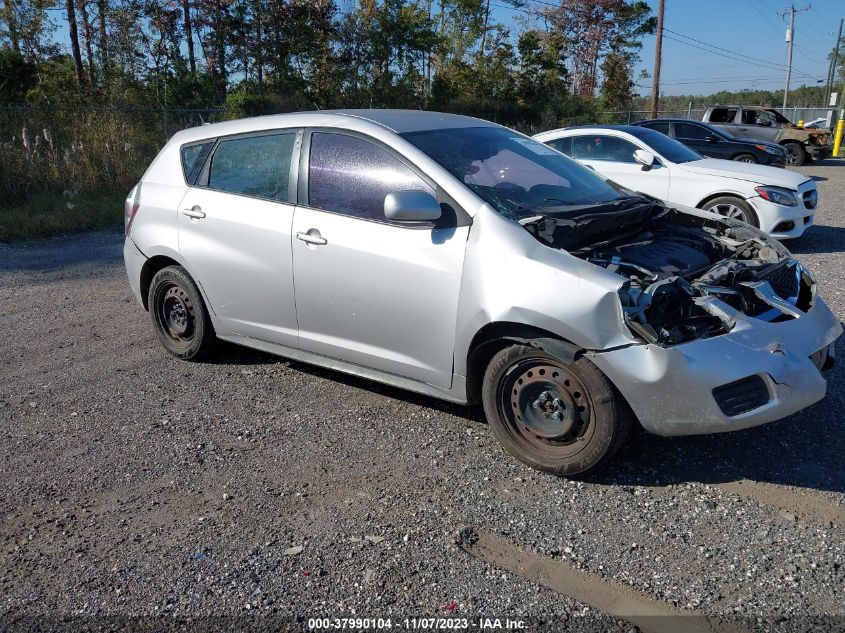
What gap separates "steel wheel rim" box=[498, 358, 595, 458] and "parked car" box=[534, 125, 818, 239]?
17.9 feet

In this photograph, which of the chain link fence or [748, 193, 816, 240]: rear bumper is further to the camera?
the chain link fence

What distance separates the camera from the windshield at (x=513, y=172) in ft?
13.1

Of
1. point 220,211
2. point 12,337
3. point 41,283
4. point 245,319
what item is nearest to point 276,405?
point 245,319

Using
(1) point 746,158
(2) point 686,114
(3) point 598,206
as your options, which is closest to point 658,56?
(2) point 686,114

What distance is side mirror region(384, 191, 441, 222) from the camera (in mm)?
3664

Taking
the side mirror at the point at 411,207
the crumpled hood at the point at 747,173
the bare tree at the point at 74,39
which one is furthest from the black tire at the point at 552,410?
the bare tree at the point at 74,39

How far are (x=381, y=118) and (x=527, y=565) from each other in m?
2.83

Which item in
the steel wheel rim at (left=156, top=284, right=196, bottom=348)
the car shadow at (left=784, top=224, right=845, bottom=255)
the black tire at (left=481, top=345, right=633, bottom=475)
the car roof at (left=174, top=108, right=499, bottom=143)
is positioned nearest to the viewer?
the black tire at (left=481, top=345, right=633, bottom=475)

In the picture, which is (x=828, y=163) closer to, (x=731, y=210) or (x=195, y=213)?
(x=731, y=210)

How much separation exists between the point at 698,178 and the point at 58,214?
957 cm

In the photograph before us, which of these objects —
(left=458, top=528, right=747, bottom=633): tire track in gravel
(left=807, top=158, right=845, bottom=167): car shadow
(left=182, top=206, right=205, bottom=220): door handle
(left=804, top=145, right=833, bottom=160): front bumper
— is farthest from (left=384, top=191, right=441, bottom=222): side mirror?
(left=807, top=158, right=845, bottom=167): car shadow

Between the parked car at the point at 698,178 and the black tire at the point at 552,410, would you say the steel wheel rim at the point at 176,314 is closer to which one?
the black tire at the point at 552,410

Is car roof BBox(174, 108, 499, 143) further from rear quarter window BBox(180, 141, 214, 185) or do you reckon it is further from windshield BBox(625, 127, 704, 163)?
windshield BBox(625, 127, 704, 163)

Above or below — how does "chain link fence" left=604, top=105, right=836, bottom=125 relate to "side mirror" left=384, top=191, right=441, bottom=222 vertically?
above
